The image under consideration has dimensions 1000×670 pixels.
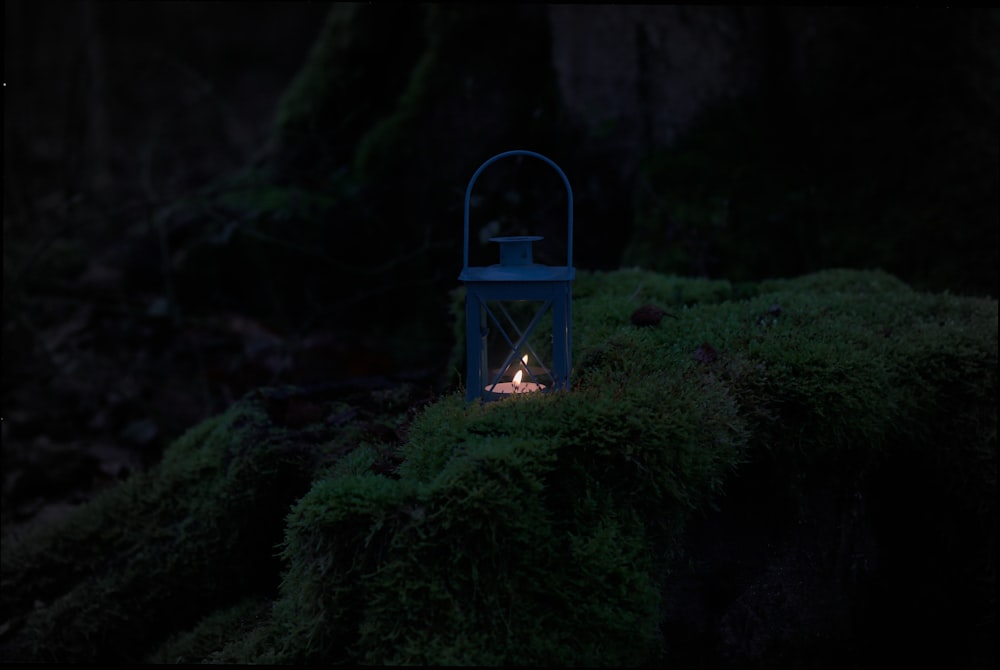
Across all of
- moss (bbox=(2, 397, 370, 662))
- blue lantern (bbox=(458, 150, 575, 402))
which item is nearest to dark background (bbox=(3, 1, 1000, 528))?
moss (bbox=(2, 397, 370, 662))

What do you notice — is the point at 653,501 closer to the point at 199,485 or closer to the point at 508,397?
the point at 508,397

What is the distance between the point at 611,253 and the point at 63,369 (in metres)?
5.14

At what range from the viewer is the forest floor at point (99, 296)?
626 cm

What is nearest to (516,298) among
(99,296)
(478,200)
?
(478,200)

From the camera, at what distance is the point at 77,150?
1075 cm

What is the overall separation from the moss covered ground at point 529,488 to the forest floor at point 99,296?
4.72ft

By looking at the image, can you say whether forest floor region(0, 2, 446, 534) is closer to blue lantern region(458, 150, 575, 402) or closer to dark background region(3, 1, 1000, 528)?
dark background region(3, 1, 1000, 528)

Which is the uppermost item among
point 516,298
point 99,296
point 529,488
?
point 99,296

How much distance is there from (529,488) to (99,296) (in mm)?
6970

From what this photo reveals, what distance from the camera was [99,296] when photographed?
7797 mm

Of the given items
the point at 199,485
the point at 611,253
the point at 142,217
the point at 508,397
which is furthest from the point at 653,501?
the point at 142,217

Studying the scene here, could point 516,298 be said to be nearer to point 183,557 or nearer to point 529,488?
point 529,488

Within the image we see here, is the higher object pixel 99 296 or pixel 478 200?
pixel 478 200

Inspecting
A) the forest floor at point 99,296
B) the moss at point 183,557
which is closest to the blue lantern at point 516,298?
the moss at point 183,557
